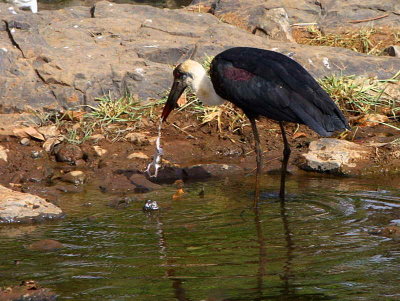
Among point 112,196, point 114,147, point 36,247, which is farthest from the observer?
point 114,147

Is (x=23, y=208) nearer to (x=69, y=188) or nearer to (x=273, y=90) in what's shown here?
(x=69, y=188)

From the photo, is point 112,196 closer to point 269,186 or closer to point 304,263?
point 269,186

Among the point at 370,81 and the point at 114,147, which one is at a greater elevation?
the point at 370,81

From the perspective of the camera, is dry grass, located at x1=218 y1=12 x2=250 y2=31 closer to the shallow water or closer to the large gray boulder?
the large gray boulder

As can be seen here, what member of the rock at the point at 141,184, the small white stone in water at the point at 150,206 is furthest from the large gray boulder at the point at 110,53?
the small white stone in water at the point at 150,206

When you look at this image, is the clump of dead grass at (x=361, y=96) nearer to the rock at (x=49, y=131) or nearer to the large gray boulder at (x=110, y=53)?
the large gray boulder at (x=110, y=53)

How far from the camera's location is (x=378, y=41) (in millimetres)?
10547

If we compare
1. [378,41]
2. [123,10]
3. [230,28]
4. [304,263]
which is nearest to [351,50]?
[378,41]

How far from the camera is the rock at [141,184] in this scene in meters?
6.98

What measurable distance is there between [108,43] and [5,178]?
9.17ft

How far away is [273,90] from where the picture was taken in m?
6.35

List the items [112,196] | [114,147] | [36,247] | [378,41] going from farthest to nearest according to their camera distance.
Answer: [378,41] → [114,147] → [112,196] → [36,247]

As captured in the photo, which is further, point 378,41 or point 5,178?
point 378,41

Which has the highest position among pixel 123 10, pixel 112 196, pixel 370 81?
pixel 123 10
